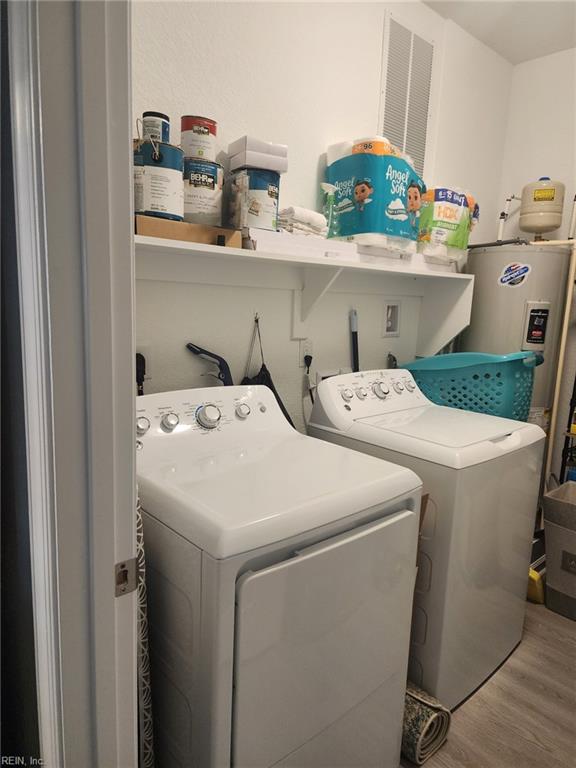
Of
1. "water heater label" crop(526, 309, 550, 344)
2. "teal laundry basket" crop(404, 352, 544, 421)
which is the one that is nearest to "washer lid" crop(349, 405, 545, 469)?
"teal laundry basket" crop(404, 352, 544, 421)

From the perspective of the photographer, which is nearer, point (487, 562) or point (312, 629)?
point (312, 629)

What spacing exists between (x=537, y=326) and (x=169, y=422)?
1.95m

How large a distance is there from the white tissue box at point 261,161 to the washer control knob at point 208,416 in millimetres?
765

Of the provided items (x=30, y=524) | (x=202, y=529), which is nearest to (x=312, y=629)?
(x=202, y=529)

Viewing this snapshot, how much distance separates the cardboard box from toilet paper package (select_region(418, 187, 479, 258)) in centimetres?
105

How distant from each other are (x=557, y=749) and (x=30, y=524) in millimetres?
1811

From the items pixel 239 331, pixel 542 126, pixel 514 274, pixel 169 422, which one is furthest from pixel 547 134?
pixel 169 422

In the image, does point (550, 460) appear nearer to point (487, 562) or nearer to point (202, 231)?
point (487, 562)

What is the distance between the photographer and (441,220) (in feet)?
7.06

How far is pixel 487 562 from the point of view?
1.65m

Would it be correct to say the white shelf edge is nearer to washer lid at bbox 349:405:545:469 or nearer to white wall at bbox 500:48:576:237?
washer lid at bbox 349:405:545:469

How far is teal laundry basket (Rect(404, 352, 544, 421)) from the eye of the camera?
6.91 feet

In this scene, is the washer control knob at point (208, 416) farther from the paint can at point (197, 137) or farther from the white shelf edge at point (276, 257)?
the paint can at point (197, 137)

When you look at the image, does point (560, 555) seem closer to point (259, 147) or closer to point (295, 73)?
point (259, 147)
